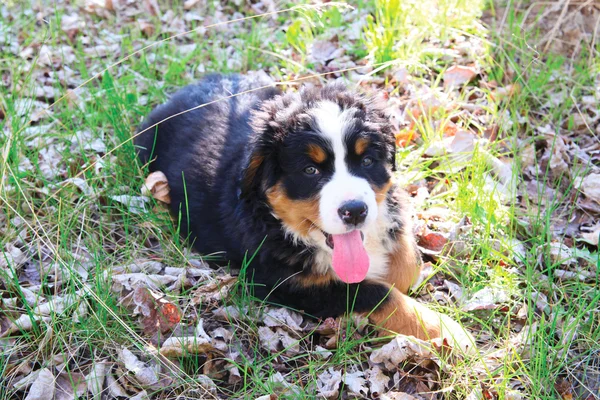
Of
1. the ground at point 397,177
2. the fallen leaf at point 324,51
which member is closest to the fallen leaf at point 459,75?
the ground at point 397,177

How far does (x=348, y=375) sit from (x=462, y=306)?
758mm

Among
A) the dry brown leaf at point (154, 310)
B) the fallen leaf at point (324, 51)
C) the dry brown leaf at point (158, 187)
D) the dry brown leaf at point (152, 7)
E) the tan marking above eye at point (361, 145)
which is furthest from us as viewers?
the dry brown leaf at point (152, 7)

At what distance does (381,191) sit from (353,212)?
348 mm

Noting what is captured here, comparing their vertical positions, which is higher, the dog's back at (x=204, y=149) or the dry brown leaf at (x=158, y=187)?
the dog's back at (x=204, y=149)

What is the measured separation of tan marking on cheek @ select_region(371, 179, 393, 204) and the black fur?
0.04 m

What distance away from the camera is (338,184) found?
2920 millimetres

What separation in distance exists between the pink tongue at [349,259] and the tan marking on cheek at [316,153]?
0.43 m

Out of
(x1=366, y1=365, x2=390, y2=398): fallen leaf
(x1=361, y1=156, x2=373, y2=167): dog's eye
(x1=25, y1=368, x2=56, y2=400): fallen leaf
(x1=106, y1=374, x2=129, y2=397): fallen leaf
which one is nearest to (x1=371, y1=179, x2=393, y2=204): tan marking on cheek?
(x1=361, y1=156, x2=373, y2=167): dog's eye

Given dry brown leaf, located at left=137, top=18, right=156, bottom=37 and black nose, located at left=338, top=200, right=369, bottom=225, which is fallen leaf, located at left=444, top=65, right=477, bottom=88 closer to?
black nose, located at left=338, top=200, right=369, bottom=225

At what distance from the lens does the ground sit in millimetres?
2867

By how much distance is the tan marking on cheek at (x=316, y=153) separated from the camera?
2.93 metres

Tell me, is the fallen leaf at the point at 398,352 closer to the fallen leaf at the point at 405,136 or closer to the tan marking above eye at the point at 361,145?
the tan marking above eye at the point at 361,145

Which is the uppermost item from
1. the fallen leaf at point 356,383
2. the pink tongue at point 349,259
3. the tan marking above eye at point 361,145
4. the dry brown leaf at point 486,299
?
the tan marking above eye at point 361,145

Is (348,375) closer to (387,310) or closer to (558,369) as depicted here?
(387,310)
